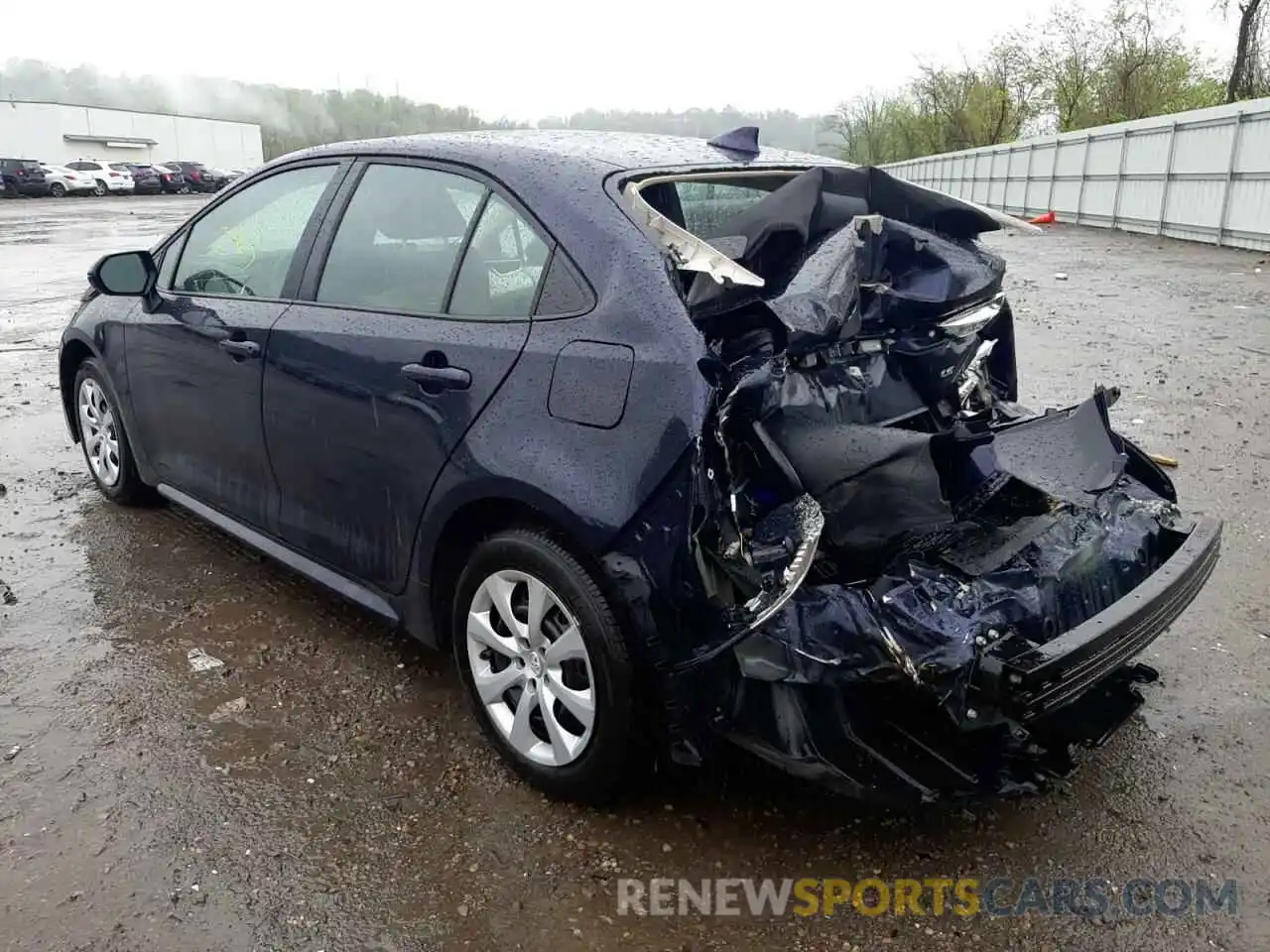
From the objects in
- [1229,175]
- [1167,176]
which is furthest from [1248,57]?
[1229,175]

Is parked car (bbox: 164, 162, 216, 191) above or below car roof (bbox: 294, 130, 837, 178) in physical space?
below

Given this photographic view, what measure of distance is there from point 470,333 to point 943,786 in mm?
1682

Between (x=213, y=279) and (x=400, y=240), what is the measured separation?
1235 millimetres

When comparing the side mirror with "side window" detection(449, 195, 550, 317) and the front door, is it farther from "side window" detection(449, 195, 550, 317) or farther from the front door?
"side window" detection(449, 195, 550, 317)

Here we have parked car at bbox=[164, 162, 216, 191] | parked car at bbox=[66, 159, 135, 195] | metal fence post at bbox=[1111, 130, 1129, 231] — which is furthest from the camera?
parked car at bbox=[164, 162, 216, 191]

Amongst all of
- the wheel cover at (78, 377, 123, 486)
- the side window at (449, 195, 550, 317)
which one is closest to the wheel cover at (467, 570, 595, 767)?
the side window at (449, 195, 550, 317)

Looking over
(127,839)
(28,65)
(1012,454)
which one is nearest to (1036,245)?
(1012,454)

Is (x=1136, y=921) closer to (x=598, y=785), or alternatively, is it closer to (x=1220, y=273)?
(x=598, y=785)

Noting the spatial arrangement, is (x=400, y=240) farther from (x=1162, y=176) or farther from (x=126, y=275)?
(x=1162, y=176)

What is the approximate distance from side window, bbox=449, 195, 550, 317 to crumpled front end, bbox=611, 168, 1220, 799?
50 centimetres

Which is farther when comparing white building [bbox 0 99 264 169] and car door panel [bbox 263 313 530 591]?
white building [bbox 0 99 264 169]

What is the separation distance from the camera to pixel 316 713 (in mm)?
3191

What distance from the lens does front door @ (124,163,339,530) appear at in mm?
3529

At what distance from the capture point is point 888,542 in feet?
7.87
